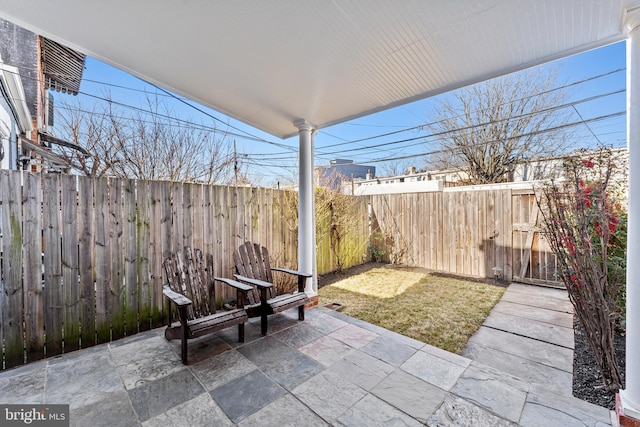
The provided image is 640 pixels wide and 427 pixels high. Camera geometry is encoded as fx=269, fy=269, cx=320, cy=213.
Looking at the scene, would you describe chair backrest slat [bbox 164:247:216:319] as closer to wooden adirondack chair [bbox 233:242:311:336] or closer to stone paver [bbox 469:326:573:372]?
wooden adirondack chair [bbox 233:242:311:336]

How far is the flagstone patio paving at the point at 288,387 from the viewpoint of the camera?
1.65m

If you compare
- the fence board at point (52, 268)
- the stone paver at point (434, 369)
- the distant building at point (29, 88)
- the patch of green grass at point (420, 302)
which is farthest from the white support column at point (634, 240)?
the distant building at point (29, 88)

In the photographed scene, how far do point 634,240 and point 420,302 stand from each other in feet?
8.29

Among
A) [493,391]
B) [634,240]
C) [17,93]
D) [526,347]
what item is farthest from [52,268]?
[526,347]

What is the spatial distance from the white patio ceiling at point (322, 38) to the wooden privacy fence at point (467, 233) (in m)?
3.36

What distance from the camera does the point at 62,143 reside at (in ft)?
13.4

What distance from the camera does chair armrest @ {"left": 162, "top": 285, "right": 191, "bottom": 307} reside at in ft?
7.14

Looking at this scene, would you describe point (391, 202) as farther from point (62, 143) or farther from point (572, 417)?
point (62, 143)

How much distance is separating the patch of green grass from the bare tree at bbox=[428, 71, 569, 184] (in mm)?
6772

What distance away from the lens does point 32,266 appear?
2.31 metres

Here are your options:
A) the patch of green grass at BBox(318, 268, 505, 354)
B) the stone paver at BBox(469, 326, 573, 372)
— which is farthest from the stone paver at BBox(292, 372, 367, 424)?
the stone paver at BBox(469, 326, 573, 372)

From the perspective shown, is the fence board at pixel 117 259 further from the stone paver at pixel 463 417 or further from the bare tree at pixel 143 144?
the stone paver at pixel 463 417

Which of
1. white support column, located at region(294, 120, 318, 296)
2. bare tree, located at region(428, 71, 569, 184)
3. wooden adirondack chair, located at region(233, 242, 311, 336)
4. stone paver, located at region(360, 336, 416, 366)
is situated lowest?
stone paver, located at region(360, 336, 416, 366)

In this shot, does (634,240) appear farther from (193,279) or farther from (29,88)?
(29,88)
